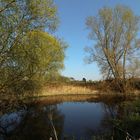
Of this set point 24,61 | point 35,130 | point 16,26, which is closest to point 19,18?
point 16,26

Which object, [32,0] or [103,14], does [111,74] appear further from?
[32,0]

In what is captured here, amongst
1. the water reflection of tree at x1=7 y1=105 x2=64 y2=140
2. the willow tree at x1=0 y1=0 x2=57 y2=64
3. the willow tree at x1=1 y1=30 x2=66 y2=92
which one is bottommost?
the water reflection of tree at x1=7 y1=105 x2=64 y2=140

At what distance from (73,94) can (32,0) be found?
22294 millimetres

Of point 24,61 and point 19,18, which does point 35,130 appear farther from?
point 19,18

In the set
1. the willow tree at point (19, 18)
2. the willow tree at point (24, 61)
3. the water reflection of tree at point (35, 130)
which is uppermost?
the willow tree at point (19, 18)

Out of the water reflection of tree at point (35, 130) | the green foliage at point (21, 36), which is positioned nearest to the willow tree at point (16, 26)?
the green foliage at point (21, 36)

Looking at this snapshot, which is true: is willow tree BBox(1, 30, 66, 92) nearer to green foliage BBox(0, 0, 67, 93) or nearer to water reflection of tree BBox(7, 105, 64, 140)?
green foliage BBox(0, 0, 67, 93)

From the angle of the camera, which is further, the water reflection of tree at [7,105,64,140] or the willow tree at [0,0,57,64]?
the willow tree at [0,0,57,64]

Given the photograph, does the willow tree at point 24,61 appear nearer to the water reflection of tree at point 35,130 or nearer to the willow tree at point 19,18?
the willow tree at point 19,18

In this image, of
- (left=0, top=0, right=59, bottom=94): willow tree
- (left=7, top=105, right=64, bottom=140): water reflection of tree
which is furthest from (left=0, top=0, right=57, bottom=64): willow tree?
(left=7, top=105, right=64, bottom=140): water reflection of tree

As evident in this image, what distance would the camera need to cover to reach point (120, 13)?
3916cm

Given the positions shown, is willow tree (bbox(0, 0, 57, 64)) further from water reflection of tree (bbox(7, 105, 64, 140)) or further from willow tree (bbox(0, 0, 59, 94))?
water reflection of tree (bbox(7, 105, 64, 140))

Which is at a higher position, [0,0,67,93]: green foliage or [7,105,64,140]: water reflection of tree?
[0,0,67,93]: green foliage

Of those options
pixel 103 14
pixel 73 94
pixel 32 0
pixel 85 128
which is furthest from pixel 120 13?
pixel 85 128
